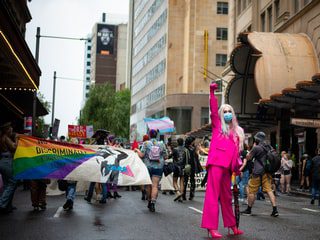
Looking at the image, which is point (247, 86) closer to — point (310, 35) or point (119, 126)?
point (310, 35)

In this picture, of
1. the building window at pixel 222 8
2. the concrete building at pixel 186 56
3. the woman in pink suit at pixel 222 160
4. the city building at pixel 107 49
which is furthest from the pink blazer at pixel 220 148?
the city building at pixel 107 49

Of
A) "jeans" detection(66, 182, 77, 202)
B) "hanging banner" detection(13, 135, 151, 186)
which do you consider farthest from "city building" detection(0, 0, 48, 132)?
"jeans" detection(66, 182, 77, 202)

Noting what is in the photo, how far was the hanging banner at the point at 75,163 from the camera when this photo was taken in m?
12.2

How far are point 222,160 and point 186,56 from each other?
62540 millimetres

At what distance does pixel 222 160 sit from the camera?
8305 millimetres

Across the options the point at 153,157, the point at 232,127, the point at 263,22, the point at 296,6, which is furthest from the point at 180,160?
the point at 263,22

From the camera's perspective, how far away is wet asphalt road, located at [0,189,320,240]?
8.73 metres

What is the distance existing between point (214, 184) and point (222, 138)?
67 centimetres

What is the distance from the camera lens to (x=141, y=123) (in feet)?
282

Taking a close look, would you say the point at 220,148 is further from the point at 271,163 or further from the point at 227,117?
the point at 271,163

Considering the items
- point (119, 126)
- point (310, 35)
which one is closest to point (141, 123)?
point (119, 126)

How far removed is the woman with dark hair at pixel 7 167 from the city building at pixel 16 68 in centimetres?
305

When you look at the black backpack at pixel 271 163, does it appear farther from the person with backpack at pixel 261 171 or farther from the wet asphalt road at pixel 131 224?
the wet asphalt road at pixel 131 224

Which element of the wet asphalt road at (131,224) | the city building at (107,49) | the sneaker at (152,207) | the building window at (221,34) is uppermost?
the city building at (107,49)
